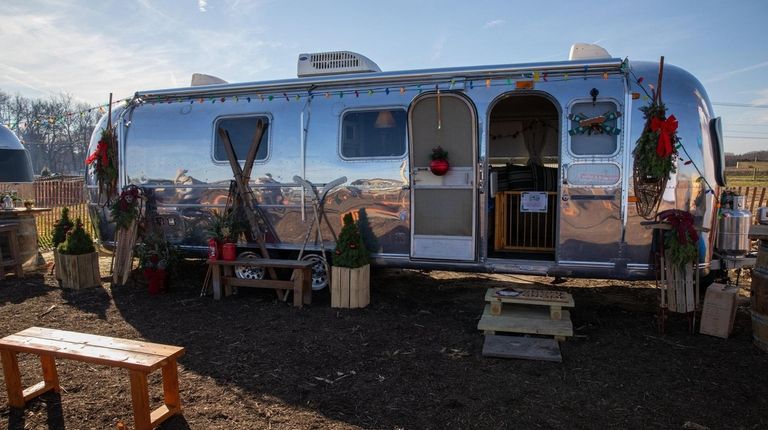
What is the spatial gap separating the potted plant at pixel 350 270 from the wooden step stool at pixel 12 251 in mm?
5187

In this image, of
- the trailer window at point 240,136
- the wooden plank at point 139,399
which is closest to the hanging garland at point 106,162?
the trailer window at point 240,136

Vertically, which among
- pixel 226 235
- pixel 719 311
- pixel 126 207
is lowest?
pixel 719 311

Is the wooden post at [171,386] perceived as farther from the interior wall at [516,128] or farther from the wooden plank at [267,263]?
the interior wall at [516,128]

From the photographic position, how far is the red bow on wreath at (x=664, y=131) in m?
4.93

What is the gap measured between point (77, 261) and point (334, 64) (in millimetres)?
4377

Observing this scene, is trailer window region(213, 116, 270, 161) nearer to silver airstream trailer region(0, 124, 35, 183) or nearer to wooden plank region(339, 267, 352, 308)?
wooden plank region(339, 267, 352, 308)

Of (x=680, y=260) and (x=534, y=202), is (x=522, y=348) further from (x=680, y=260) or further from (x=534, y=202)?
(x=534, y=202)

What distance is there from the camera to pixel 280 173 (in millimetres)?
6512

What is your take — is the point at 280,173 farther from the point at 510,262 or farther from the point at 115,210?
the point at 510,262

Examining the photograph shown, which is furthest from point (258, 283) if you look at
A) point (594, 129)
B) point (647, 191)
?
point (647, 191)

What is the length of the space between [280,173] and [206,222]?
4.22ft

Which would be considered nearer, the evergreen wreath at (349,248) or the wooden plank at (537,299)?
the wooden plank at (537,299)

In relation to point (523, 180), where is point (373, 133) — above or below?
above

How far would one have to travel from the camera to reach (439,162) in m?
5.82
